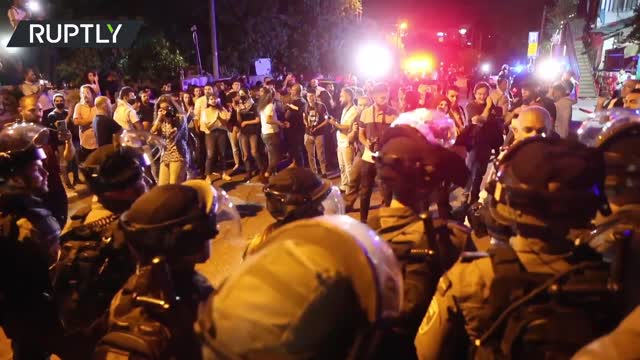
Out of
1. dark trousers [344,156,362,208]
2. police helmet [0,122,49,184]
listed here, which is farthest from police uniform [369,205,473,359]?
dark trousers [344,156,362,208]

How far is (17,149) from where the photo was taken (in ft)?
10.5

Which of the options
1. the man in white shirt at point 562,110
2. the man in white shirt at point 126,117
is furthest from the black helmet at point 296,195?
the man in white shirt at point 126,117

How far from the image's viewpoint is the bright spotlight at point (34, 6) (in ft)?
51.9

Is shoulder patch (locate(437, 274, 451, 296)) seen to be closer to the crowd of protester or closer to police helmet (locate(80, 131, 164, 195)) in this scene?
the crowd of protester

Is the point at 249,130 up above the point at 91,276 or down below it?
below

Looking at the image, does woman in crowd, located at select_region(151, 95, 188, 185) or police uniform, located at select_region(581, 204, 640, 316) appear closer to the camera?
police uniform, located at select_region(581, 204, 640, 316)

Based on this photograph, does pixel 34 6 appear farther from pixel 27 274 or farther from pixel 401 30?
pixel 401 30

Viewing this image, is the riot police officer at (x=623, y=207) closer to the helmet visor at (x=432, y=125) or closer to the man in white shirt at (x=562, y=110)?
the helmet visor at (x=432, y=125)

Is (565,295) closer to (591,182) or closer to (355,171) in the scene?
(591,182)

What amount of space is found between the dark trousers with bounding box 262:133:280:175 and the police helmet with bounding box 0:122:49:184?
18.9 ft

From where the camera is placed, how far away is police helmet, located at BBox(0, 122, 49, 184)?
122 inches

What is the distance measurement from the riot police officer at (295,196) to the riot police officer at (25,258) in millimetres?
1291

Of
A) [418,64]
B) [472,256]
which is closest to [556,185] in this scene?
[472,256]

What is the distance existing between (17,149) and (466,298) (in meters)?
2.94
